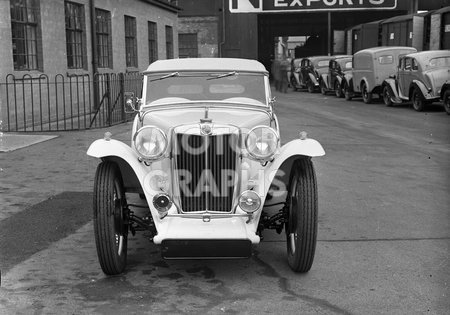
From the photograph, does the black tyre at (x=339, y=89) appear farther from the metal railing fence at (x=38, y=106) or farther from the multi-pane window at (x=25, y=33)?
the multi-pane window at (x=25, y=33)

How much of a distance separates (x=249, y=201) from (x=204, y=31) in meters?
39.2

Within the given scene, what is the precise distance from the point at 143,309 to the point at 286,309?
964 millimetres

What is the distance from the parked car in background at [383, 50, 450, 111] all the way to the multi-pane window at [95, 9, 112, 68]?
9691 millimetres

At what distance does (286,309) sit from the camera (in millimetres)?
4062

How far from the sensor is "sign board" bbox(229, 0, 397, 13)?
37.3 meters

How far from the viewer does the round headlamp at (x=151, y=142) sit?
4684 mm

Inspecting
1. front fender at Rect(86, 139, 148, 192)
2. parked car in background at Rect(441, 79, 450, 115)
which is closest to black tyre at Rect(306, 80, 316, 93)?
parked car in background at Rect(441, 79, 450, 115)

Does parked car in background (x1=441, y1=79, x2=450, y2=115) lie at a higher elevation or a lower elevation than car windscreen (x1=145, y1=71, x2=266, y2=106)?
lower

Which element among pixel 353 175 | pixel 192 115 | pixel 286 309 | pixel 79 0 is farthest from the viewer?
pixel 79 0

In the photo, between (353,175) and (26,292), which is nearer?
(26,292)

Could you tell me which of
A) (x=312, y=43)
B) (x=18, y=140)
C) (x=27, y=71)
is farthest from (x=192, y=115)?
(x=312, y=43)

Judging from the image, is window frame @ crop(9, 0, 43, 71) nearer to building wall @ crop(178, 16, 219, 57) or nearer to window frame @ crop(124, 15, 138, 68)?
window frame @ crop(124, 15, 138, 68)

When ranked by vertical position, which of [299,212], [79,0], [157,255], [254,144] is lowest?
[157,255]

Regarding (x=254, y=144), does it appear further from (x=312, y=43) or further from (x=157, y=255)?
(x=312, y=43)
